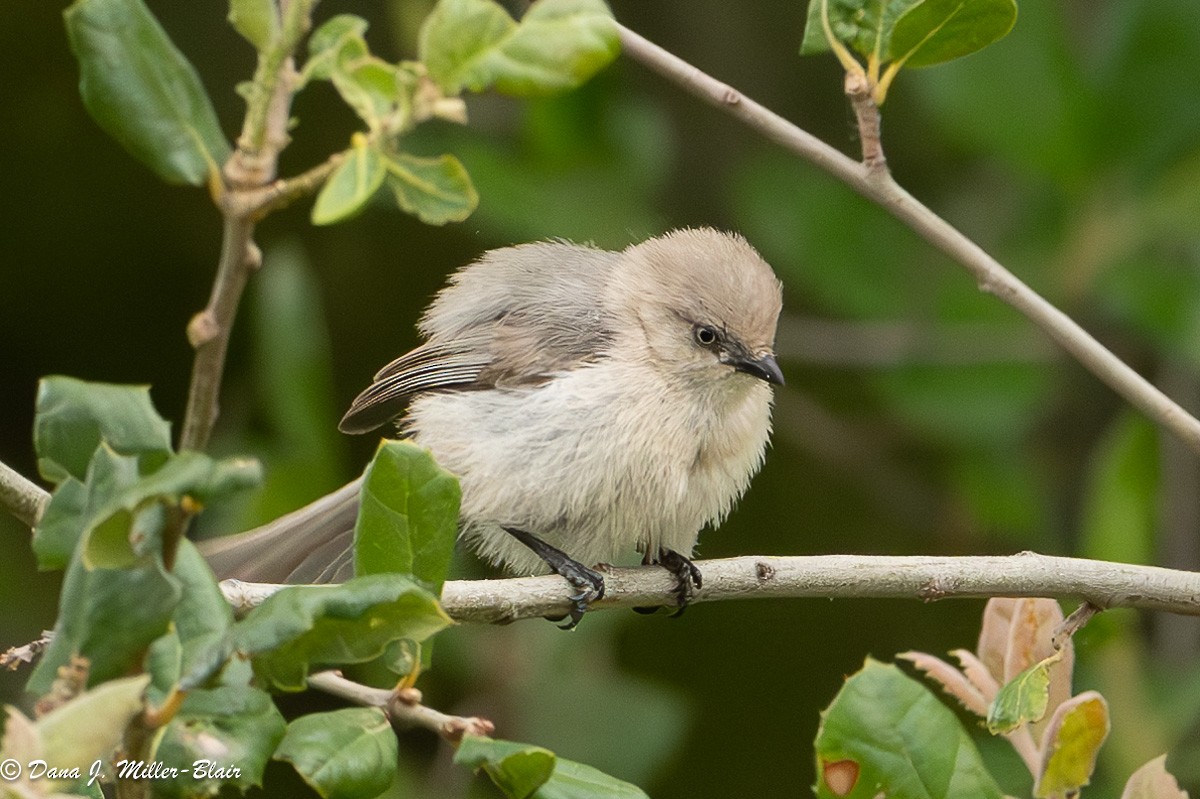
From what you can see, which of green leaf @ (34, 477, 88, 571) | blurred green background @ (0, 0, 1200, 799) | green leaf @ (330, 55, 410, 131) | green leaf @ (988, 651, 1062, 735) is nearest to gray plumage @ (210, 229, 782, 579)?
blurred green background @ (0, 0, 1200, 799)

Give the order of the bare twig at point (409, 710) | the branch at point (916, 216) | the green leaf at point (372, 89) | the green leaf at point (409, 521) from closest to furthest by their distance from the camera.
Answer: the green leaf at point (372, 89) < the green leaf at point (409, 521) < the bare twig at point (409, 710) < the branch at point (916, 216)

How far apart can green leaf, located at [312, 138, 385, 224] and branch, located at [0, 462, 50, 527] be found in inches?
39.5

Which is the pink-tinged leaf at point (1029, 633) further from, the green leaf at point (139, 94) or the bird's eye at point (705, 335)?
the green leaf at point (139, 94)

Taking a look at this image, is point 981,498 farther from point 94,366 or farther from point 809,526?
point 94,366

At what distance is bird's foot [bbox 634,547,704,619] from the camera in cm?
274

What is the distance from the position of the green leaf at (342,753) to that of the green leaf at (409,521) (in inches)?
8.5

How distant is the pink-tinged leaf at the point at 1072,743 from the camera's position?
2080 millimetres

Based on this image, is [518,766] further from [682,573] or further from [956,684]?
[682,573]

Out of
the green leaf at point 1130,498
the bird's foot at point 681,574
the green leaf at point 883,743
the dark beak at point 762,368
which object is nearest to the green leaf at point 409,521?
the green leaf at point 883,743

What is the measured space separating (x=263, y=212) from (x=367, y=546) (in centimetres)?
72

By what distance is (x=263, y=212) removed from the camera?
1.34 meters

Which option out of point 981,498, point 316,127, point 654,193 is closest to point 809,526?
point 981,498

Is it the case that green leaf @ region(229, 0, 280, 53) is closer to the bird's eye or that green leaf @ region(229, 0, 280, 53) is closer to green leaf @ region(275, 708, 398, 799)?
green leaf @ region(275, 708, 398, 799)

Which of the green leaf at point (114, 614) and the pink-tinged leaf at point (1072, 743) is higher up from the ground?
the pink-tinged leaf at point (1072, 743)
